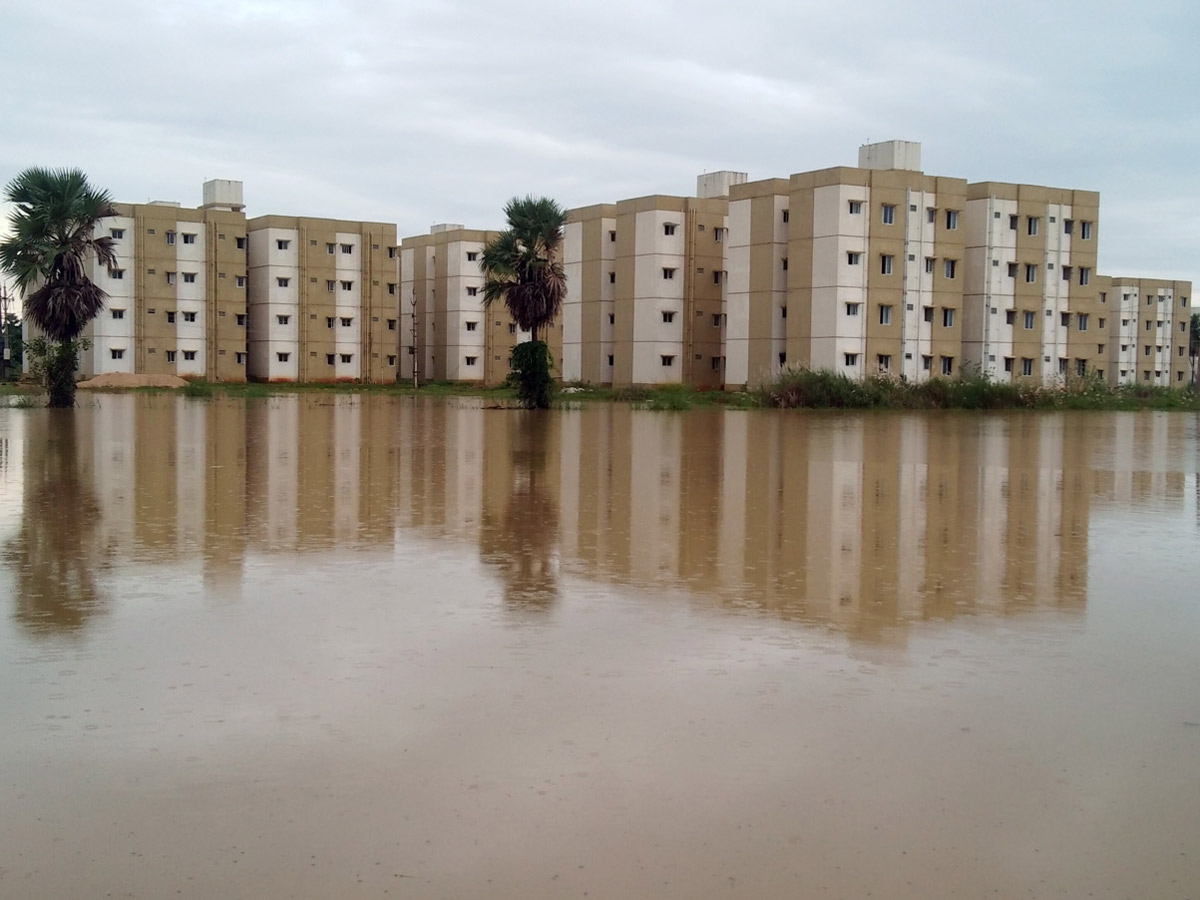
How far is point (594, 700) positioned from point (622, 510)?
28.4ft

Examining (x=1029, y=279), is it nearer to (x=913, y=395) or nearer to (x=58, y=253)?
(x=913, y=395)

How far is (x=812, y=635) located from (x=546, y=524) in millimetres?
5997

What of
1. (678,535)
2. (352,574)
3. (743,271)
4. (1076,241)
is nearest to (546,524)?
(678,535)

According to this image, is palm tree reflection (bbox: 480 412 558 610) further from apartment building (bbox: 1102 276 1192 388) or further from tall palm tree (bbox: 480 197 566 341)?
apartment building (bbox: 1102 276 1192 388)

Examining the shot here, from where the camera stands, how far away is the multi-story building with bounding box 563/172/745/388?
261 feet

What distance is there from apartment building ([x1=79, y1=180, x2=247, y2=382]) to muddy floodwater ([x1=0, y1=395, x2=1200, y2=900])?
72368mm

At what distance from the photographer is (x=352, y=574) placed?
10742 millimetres

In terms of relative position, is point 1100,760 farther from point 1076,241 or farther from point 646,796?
point 1076,241

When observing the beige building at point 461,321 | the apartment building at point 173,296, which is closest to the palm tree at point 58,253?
the apartment building at point 173,296

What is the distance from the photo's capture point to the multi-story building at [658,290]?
261 ft

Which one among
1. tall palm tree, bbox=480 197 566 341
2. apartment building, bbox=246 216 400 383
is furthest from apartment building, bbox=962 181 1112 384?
apartment building, bbox=246 216 400 383

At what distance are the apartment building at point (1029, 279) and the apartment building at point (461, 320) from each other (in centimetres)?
3806

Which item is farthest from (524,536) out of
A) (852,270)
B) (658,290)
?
(658,290)

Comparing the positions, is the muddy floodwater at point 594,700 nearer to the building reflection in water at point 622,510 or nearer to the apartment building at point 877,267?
the building reflection in water at point 622,510
